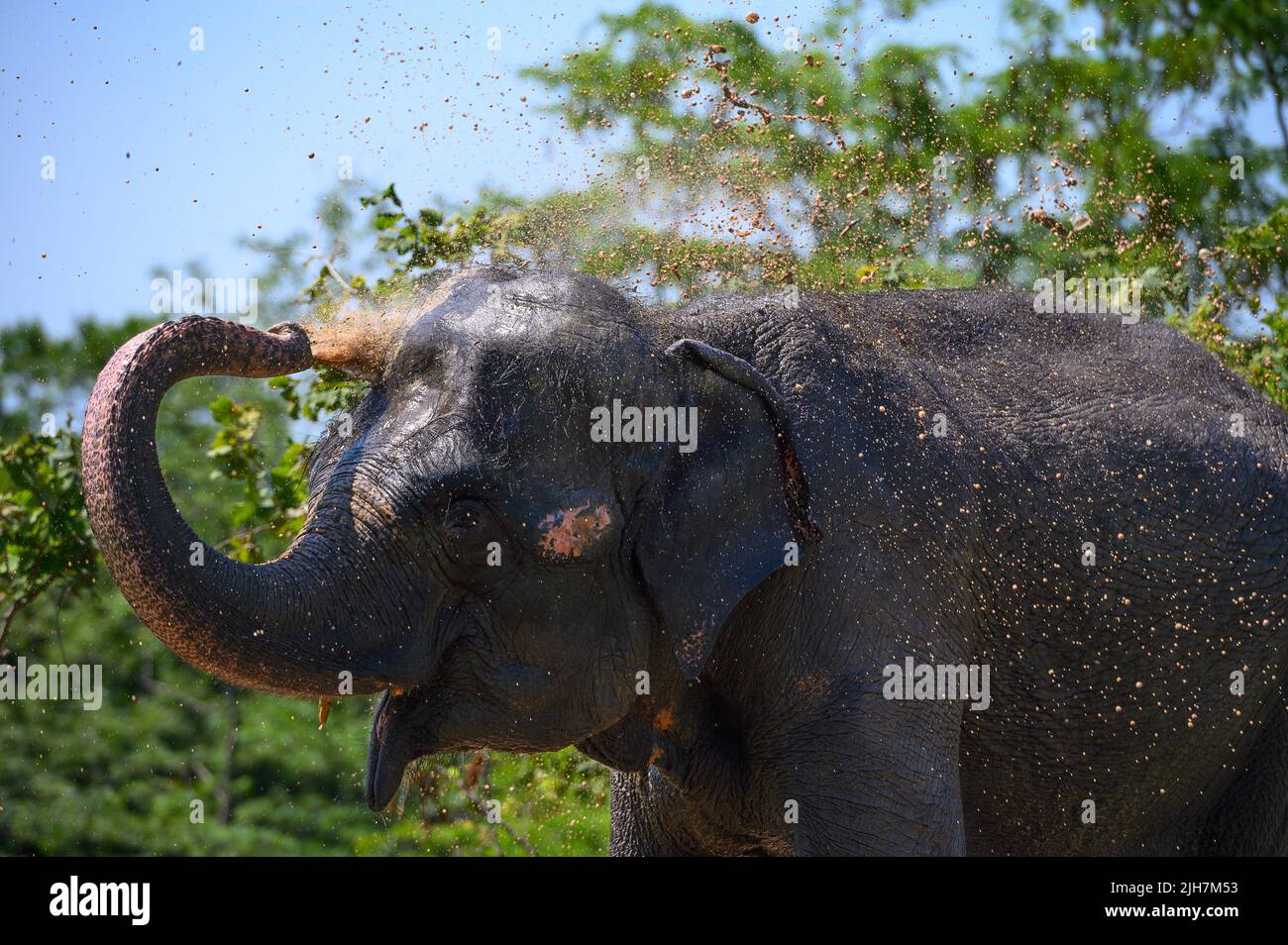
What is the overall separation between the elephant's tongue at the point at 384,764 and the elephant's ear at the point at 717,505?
75 centimetres

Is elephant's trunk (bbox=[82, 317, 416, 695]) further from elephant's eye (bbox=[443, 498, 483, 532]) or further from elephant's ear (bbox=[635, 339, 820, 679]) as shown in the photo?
elephant's ear (bbox=[635, 339, 820, 679])

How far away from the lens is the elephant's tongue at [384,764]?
453 cm

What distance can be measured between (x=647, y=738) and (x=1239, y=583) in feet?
6.77

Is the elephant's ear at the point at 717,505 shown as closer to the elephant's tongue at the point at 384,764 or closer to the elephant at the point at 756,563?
the elephant at the point at 756,563

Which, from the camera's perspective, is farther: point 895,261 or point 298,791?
point 298,791

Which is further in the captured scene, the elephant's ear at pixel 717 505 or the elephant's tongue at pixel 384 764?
the elephant's ear at pixel 717 505

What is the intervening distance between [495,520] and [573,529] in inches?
7.8

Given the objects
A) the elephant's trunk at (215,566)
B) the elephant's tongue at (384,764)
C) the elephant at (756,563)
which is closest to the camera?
the elephant's trunk at (215,566)

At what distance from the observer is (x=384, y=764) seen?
180 inches

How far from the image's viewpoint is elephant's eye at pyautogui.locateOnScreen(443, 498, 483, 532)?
14.6ft

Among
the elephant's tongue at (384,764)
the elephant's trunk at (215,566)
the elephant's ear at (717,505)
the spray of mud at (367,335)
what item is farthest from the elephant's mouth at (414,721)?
the spray of mud at (367,335)

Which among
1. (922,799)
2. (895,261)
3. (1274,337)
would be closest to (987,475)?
(922,799)

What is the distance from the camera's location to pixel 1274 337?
929 centimetres
